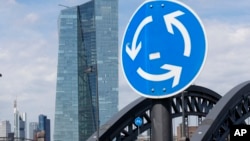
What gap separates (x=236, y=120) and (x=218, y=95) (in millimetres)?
10236

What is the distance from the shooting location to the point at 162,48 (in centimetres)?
525

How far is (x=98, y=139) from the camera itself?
4800 cm

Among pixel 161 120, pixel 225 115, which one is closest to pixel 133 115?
pixel 225 115

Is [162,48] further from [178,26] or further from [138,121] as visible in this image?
[138,121]

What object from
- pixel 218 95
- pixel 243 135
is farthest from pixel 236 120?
pixel 243 135

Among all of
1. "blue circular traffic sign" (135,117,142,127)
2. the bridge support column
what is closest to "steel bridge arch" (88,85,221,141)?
"blue circular traffic sign" (135,117,142,127)

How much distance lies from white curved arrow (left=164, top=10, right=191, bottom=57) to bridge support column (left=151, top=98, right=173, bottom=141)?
Answer: 478mm

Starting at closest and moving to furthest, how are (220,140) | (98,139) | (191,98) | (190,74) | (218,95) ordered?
(190,74) → (98,139) → (220,140) → (191,98) → (218,95)

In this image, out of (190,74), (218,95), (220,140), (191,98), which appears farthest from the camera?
(218,95)

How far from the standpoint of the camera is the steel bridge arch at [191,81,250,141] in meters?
47.1

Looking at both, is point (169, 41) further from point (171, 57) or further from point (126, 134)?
point (126, 134)

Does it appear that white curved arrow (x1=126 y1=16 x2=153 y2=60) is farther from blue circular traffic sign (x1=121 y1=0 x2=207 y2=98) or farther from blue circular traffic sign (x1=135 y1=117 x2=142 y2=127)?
blue circular traffic sign (x1=135 y1=117 x2=142 y2=127)

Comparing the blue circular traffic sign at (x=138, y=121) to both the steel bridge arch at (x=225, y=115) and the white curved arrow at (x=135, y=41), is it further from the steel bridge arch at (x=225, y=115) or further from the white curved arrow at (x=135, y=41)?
the white curved arrow at (x=135, y=41)

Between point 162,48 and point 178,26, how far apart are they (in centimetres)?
22
